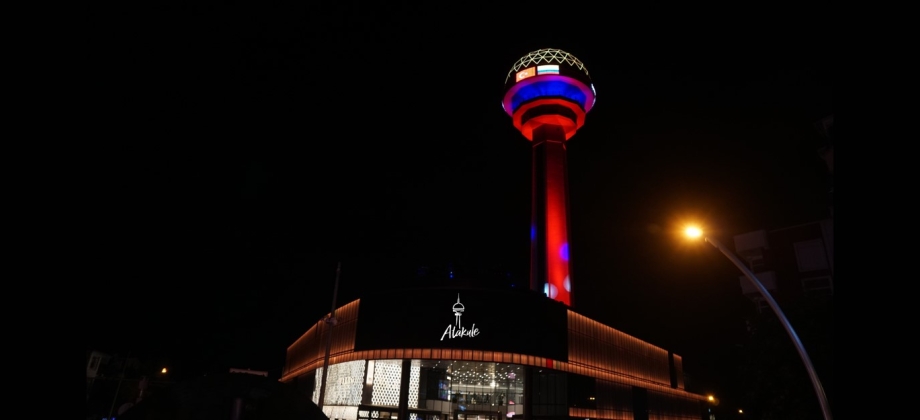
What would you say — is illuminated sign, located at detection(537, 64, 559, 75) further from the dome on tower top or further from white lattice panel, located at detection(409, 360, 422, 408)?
white lattice panel, located at detection(409, 360, 422, 408)

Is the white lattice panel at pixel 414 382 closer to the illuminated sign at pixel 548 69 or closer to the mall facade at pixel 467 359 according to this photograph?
the mall facade at pixel 467 359

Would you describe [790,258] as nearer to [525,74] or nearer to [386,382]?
[525,74]

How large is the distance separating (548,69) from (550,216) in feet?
58.3

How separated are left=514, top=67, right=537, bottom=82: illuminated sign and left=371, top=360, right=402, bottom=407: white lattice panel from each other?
1489 inches

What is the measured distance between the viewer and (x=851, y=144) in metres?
2.21

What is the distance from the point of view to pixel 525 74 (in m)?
62.8

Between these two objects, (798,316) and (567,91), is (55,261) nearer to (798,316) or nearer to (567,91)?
(798,316)

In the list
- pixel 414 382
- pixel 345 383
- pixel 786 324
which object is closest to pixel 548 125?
pixel 414 382

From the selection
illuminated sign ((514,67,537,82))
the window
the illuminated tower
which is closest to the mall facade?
the illuminated tower

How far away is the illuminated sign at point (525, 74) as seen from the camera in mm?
62356

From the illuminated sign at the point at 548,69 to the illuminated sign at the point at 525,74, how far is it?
0.75m

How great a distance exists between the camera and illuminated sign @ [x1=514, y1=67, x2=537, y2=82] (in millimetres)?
62356

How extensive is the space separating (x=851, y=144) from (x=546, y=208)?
54.8 m

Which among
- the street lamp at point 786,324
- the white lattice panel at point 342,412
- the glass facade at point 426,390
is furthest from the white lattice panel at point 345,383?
the street lamp at point 786,324
